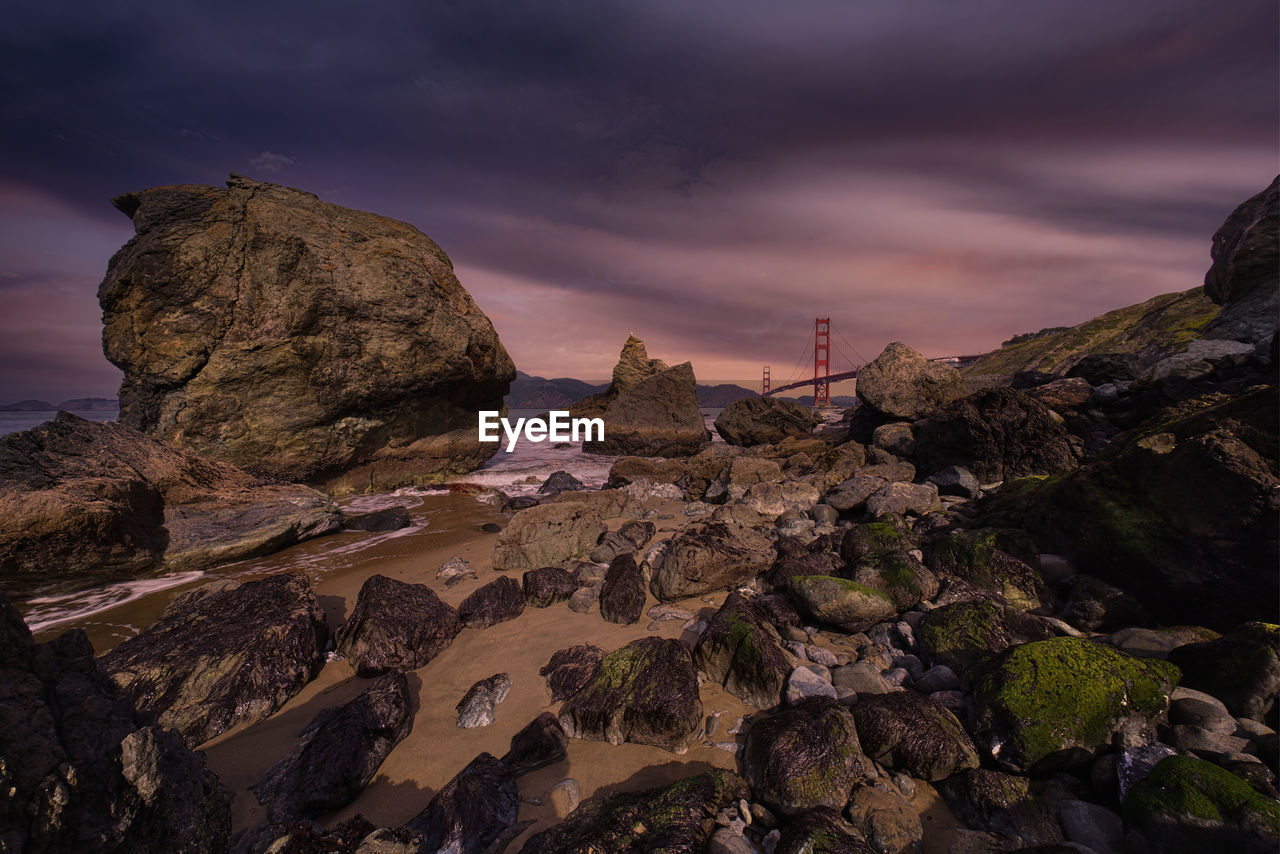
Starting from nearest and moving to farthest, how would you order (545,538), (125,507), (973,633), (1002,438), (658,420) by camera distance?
(973,633), (545,538), (125,507), (1002,438), (658,420)

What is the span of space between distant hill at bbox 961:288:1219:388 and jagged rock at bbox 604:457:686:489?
38.8 feet

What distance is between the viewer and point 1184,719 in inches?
112

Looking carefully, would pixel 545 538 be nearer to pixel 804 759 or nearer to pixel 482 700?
pixel 482 700

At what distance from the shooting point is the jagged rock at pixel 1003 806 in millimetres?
2439

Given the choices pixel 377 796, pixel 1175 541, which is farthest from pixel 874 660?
pixel 377 796

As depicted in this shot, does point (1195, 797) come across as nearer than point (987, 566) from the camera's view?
Yes

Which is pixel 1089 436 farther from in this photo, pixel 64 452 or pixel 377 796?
pixel 64 452

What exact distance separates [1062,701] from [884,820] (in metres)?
1.42

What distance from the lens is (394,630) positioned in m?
4.45

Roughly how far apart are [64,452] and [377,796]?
9.11 m

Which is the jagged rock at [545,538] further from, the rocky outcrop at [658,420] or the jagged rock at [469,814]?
the rocky outcrop at [658,420]

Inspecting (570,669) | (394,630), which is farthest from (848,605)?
(394,630)

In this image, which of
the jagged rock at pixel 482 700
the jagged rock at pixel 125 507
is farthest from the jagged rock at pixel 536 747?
the jagged rock at pixel 125 507

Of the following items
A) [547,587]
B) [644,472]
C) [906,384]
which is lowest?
[547,587]
